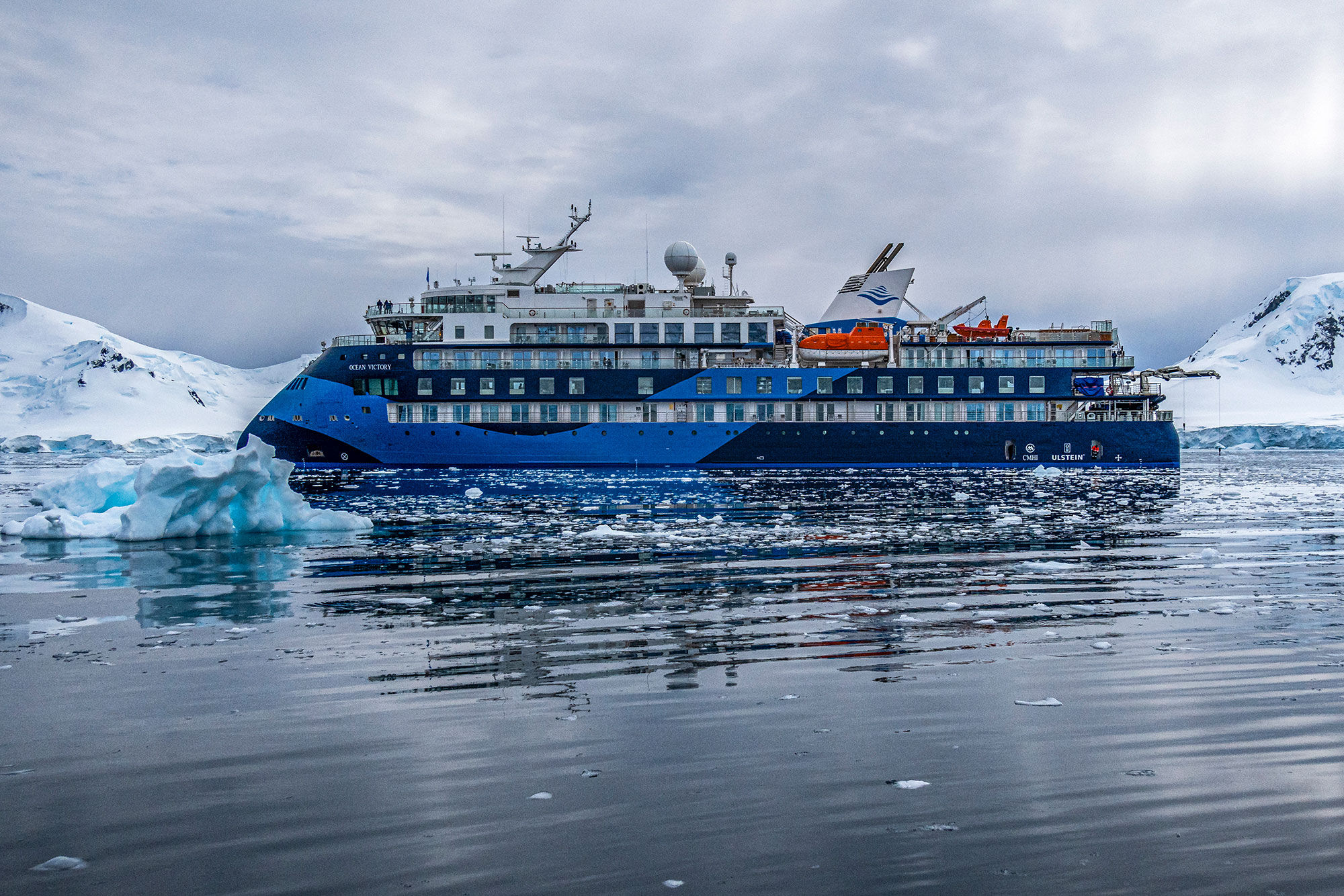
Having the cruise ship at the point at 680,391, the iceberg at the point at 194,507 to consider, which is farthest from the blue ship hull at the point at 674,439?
the iceberg at the point at 194,507

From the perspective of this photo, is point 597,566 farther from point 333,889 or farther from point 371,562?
point 333,889

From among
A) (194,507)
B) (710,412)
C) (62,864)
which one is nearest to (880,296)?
(710,412)

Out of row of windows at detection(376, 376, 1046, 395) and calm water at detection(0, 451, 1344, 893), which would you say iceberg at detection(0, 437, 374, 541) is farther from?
row of windows at detection(376, 376, 1046, 395)

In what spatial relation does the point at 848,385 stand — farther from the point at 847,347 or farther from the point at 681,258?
the point at 681,258

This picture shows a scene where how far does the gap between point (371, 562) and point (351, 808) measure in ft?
37.8

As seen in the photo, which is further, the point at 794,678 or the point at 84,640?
the point at 84,640

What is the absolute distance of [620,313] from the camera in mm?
55375

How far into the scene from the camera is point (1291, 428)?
399 feet

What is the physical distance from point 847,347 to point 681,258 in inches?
413

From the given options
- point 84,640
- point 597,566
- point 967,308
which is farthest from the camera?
point 967,308

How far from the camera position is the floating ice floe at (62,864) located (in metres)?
5.05

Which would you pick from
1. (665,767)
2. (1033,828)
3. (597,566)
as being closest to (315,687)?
(665,767)

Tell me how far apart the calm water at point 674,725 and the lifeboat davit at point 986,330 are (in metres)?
41.7

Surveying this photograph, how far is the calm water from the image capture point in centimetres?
514
